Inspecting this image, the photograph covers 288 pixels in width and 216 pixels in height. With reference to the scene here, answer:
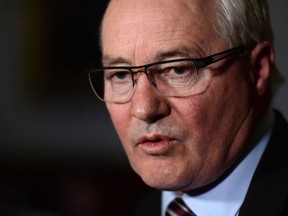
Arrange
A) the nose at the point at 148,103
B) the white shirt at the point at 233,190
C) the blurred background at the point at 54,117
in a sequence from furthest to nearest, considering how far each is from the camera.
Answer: the blurred background at the point at 54,117
the white shirt at the point at 233,190
the nose at the point at 148,103

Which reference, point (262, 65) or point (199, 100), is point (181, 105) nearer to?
point (199, 100)

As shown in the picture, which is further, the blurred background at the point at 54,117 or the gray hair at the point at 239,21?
the blurred background at the point at 54,117

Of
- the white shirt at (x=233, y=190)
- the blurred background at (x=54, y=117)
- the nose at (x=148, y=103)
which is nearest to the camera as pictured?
the nose at (x=148, y=103)

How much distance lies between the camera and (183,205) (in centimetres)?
147

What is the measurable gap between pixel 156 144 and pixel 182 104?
0.38 ft

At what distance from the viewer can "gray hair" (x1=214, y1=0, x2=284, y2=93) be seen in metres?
1.34

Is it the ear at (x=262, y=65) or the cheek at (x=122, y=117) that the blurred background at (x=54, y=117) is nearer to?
the cheek at (x=122, y=117)

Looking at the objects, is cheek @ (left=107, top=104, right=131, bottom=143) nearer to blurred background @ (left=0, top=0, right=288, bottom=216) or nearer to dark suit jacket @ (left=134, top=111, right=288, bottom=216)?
→ dark suit jacket @ (left=134, top=111, right=288, bottom=216)

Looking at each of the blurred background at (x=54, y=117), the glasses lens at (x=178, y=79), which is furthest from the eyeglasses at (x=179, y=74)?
the blurred background at (x=54, y=117)

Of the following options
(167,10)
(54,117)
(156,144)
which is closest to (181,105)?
(156,144)

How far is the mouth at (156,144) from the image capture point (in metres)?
1.31

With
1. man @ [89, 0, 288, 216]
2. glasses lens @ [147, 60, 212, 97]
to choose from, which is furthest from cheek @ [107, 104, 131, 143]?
glasses lens @ [147, 60, 212, 97]

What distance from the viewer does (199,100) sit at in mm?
1311

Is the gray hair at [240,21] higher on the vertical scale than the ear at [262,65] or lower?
higher
